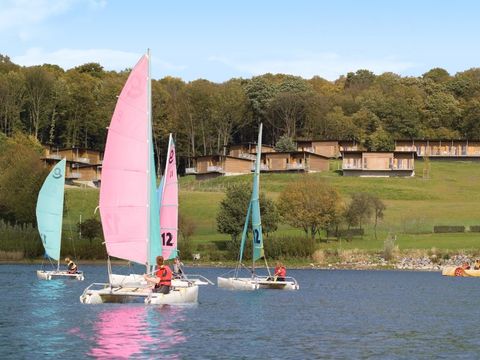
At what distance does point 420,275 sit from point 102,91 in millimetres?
107287

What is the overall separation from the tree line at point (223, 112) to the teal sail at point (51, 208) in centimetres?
10004

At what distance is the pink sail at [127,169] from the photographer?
4084 centimetres

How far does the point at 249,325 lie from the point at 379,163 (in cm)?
11957

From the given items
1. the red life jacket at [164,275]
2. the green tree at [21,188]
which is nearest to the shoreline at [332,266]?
the green tree at [21,188]

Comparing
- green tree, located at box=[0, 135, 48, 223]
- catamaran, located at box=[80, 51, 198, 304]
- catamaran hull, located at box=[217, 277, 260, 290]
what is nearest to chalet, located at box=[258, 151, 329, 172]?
green tree, located at box=[0, 135, 48, 223]

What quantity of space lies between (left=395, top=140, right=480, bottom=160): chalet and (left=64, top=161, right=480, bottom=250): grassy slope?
13.1 ft

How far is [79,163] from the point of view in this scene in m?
164

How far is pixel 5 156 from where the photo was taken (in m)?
127

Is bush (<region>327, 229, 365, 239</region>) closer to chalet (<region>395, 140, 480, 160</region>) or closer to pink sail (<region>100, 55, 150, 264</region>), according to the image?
pink sail (<region>100, 55, 150, 264</region>)

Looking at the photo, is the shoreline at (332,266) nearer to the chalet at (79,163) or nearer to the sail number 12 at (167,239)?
the sail number 12 at (167,239)

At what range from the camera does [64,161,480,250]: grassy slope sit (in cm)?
9900

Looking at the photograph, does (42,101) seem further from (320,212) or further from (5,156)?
(320,212)

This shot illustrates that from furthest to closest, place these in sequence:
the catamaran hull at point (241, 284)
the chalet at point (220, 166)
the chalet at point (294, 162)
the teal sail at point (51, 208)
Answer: the chalet at point (220, 166), the chalet at point (294, 162), the teal sail at point (51, 208), the catamaran hull at point (241, 284)

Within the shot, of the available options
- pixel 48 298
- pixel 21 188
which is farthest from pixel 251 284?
pixel 21 188
